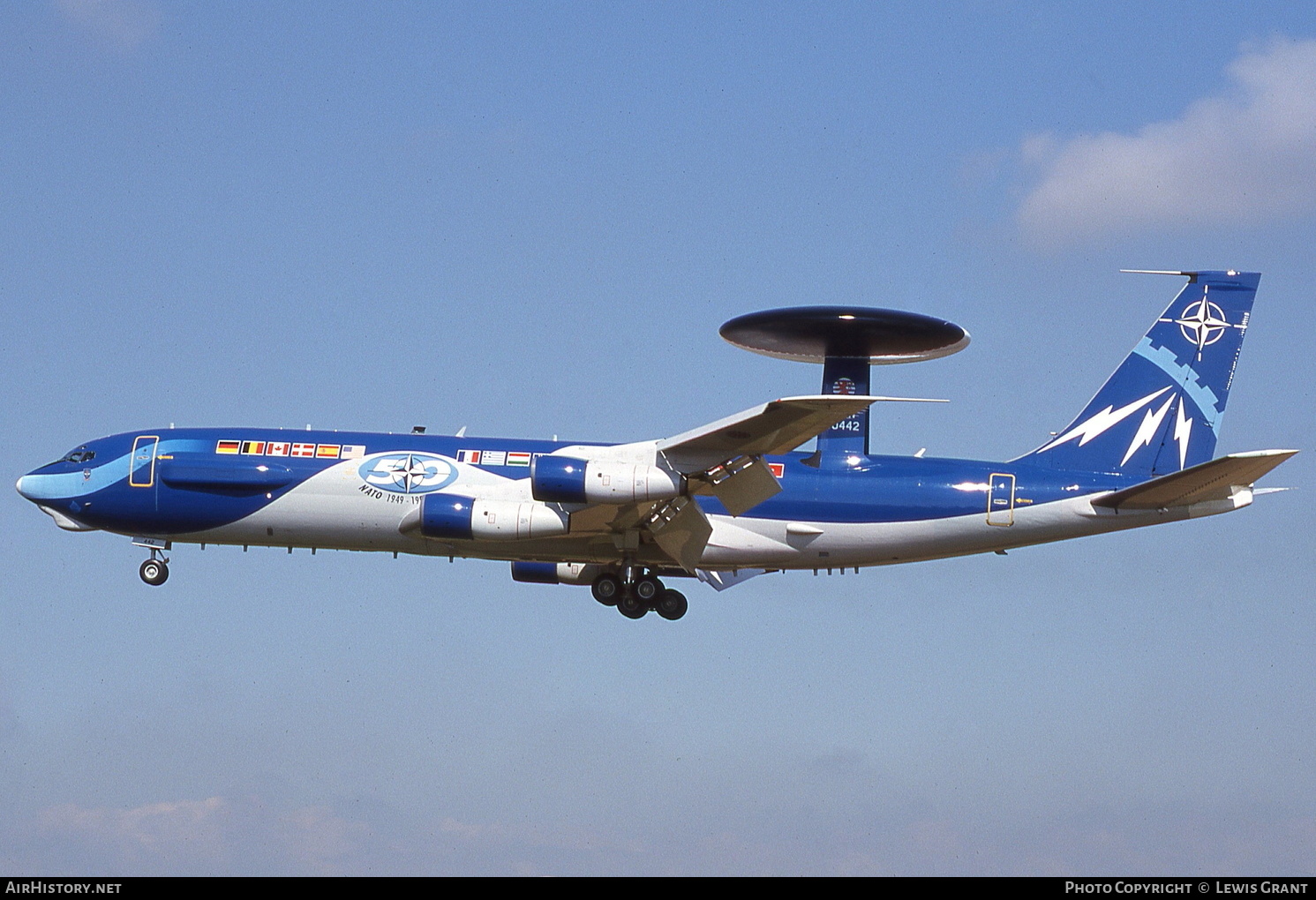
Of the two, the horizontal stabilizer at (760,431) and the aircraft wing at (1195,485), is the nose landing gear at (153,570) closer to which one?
the horizontal stabilizer at (760,431)

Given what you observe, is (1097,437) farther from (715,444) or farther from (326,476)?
(326,476)

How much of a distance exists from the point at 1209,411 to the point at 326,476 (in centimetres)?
1972

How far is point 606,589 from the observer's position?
37.3m

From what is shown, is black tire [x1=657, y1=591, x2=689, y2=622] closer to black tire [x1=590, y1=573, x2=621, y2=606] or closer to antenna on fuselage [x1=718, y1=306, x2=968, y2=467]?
black tire [x1=590, y1=573, x2=621, y2=606]

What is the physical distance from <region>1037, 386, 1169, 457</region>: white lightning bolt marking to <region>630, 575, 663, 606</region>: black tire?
9477 mm

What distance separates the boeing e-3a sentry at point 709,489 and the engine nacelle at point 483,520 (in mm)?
40

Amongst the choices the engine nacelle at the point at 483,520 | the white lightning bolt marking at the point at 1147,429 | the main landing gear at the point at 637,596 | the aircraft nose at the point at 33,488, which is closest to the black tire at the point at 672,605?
the main landing gear at the point at 637,596

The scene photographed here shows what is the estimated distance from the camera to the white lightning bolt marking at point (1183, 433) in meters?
35.7

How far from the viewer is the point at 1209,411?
35.9 metres

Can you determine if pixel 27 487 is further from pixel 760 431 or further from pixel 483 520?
pixel 760 431

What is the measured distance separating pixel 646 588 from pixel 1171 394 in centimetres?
1274

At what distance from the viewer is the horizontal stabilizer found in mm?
29312

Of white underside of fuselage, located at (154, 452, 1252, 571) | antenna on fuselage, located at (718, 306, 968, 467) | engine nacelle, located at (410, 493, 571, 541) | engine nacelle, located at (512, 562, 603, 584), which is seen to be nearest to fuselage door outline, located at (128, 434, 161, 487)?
white underside of fuselage, located at (154, 452, 1252, 571)
